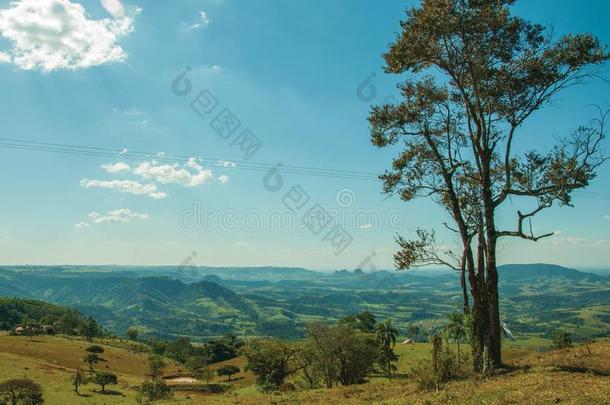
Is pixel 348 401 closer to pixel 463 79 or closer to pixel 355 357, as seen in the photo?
pixel 463 79

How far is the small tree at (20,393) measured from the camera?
52938 millimetres

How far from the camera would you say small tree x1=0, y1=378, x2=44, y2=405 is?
5294 centimetres

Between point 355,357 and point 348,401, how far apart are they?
148 feet

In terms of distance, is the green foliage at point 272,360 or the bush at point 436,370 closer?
the bush at point 436,370

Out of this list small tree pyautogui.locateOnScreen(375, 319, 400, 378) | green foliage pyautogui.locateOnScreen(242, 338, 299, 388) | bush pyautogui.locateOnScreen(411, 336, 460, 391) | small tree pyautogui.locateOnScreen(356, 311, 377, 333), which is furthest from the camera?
small tree pyautogui.locateOnScreen(356, 311, 377, 333)

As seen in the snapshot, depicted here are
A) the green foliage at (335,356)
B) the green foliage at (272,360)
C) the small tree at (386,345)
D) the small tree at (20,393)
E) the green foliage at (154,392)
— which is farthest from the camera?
the small tree at (386,345)

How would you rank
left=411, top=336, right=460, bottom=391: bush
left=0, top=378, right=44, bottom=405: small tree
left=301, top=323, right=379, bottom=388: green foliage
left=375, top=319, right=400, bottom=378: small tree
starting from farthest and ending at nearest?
left=375, top=319, right=400, bottom=378: small tree, left=301, top=323, right=379, bottom=388: green foliage, left=0, top=378, right=44, bottom=405: small tree, left=411, top=336, right=460, bottom=391: bush

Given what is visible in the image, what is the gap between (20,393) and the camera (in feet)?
178

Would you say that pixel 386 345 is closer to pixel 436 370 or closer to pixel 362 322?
pixel 362 322

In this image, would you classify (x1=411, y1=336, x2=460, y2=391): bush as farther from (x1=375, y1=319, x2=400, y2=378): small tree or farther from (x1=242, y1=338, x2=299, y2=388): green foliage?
(x1=375, y1=319, x2=400, y2=378): small tree

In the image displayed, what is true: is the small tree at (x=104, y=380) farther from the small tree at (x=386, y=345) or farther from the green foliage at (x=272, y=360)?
the small tree at (x=386, y=345)

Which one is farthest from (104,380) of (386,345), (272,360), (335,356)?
(386,345)

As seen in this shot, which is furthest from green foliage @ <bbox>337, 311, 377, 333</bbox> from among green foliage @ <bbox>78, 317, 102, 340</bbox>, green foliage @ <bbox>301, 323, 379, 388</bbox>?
green foliage @ <bbox>78, 317, 102, 340</bbox>

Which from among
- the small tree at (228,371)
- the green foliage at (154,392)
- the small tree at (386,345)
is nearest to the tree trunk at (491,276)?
the green foliage at (154,392)
